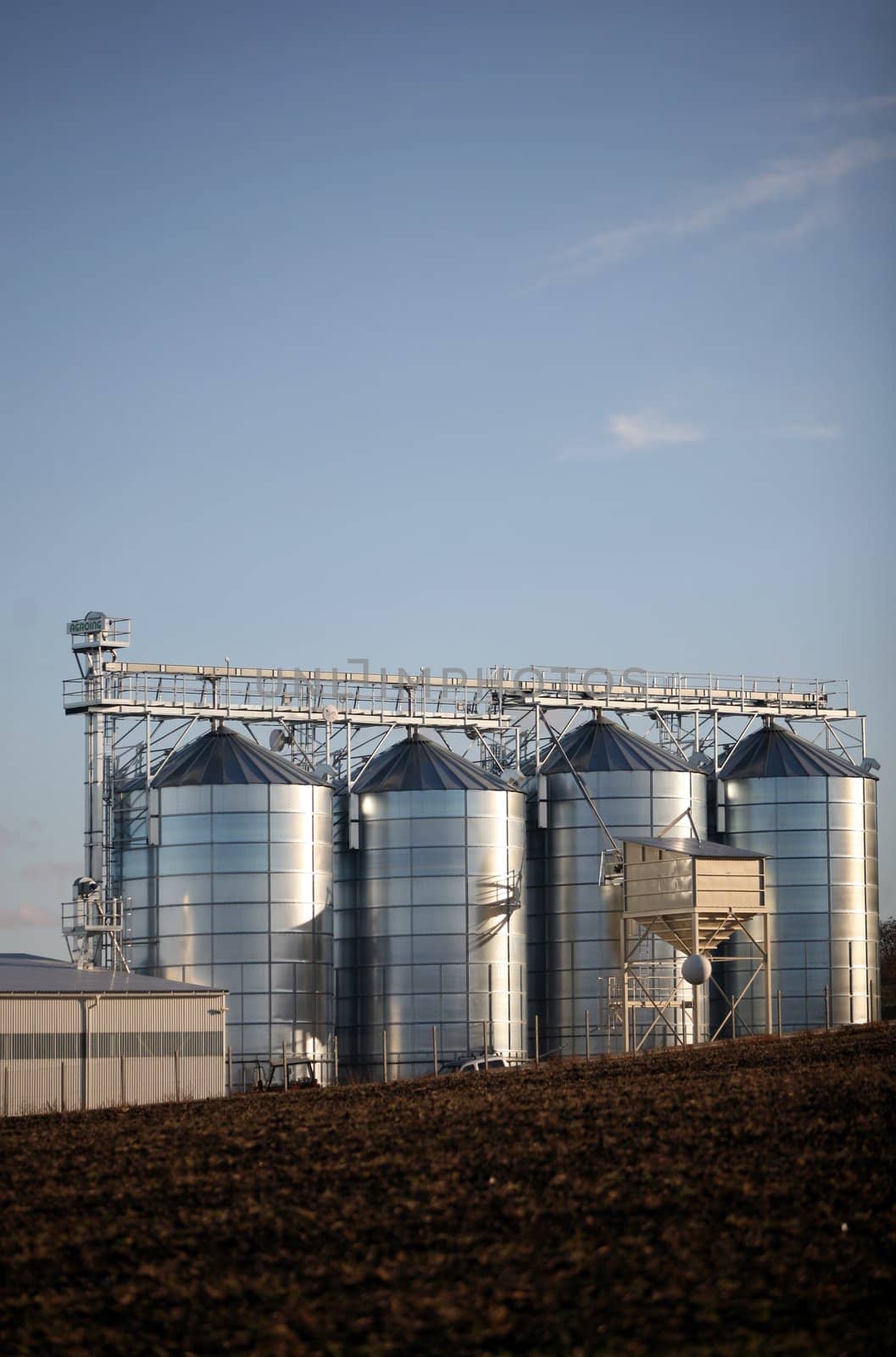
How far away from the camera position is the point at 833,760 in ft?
275

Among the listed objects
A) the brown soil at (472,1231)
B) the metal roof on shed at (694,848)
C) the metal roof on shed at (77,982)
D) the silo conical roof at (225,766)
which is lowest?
the brown soil at (472,1231)

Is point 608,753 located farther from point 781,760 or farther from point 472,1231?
point 472,1231

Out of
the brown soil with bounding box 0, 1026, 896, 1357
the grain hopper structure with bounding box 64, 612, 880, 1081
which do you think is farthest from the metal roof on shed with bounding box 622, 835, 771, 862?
the brown soil with bounding box 0, 1026, 896, 1357

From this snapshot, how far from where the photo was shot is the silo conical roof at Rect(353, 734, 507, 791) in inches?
3002

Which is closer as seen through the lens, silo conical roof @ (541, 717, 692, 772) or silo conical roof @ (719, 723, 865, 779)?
silo conical roof @ (541, 717, 692, 772)

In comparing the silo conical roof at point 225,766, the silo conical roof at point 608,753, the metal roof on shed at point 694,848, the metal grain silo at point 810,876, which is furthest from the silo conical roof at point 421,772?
the metal grain silo at point 810,876

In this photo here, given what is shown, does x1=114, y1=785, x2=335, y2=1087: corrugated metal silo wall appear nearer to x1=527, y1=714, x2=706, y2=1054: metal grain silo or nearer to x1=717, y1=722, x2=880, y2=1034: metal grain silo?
x1=527, y1=714, x2=706, y2=1054: metal grain silo

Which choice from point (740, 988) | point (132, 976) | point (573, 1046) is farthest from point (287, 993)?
point (740, 988)

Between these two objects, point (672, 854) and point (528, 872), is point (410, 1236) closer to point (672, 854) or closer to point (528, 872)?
point (672, 854)

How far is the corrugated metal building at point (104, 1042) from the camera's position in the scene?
58.3m

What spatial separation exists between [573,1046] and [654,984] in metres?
4.38

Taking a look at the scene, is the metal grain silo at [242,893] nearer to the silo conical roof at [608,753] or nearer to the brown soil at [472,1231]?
the silo conical roof at [608,753]

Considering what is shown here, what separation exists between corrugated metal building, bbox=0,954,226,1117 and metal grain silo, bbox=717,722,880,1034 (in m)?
26.1

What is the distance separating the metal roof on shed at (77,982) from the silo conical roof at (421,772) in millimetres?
13778
